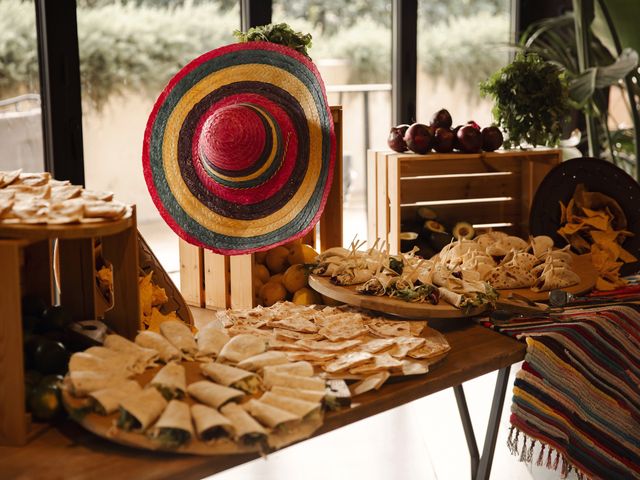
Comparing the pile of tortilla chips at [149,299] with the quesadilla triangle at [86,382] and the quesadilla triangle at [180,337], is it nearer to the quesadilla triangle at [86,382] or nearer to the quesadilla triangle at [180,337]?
the quesadilla triangle at [180,337]

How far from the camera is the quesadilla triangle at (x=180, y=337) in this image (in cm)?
149

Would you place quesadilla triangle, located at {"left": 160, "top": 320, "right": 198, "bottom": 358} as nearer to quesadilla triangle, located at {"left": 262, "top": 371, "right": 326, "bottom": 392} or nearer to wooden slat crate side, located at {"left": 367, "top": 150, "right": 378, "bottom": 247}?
quesadilla triangle, located at {"left": 262, "top": 371, "right": 326, "bottom": 392}

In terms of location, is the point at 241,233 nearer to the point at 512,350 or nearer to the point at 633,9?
the point at 512,350

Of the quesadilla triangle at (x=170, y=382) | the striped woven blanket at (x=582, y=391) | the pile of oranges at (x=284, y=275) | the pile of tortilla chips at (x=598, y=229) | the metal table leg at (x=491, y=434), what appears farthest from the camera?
the pile of tortilla chips at (x=598, y=229)

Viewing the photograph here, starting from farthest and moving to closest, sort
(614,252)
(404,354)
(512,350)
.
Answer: (614,252) → (512,350) → (404,354)

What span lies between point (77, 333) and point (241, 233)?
660 mm

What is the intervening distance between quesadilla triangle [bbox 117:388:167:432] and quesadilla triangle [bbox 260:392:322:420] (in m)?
0.16

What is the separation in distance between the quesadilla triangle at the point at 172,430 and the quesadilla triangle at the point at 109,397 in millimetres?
85

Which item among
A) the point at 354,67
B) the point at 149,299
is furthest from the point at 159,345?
the point at 354,67

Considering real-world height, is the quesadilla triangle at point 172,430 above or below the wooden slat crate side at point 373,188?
below

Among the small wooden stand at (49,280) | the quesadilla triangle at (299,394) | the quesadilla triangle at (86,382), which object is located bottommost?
the quesadilla triangle at (299,394)

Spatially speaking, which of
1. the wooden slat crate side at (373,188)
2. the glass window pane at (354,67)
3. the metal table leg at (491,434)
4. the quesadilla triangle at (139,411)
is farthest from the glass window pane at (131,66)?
the quesadilla triangle at (139,411)

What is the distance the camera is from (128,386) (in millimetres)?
1302

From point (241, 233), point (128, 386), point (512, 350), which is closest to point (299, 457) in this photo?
point (241, 233)
